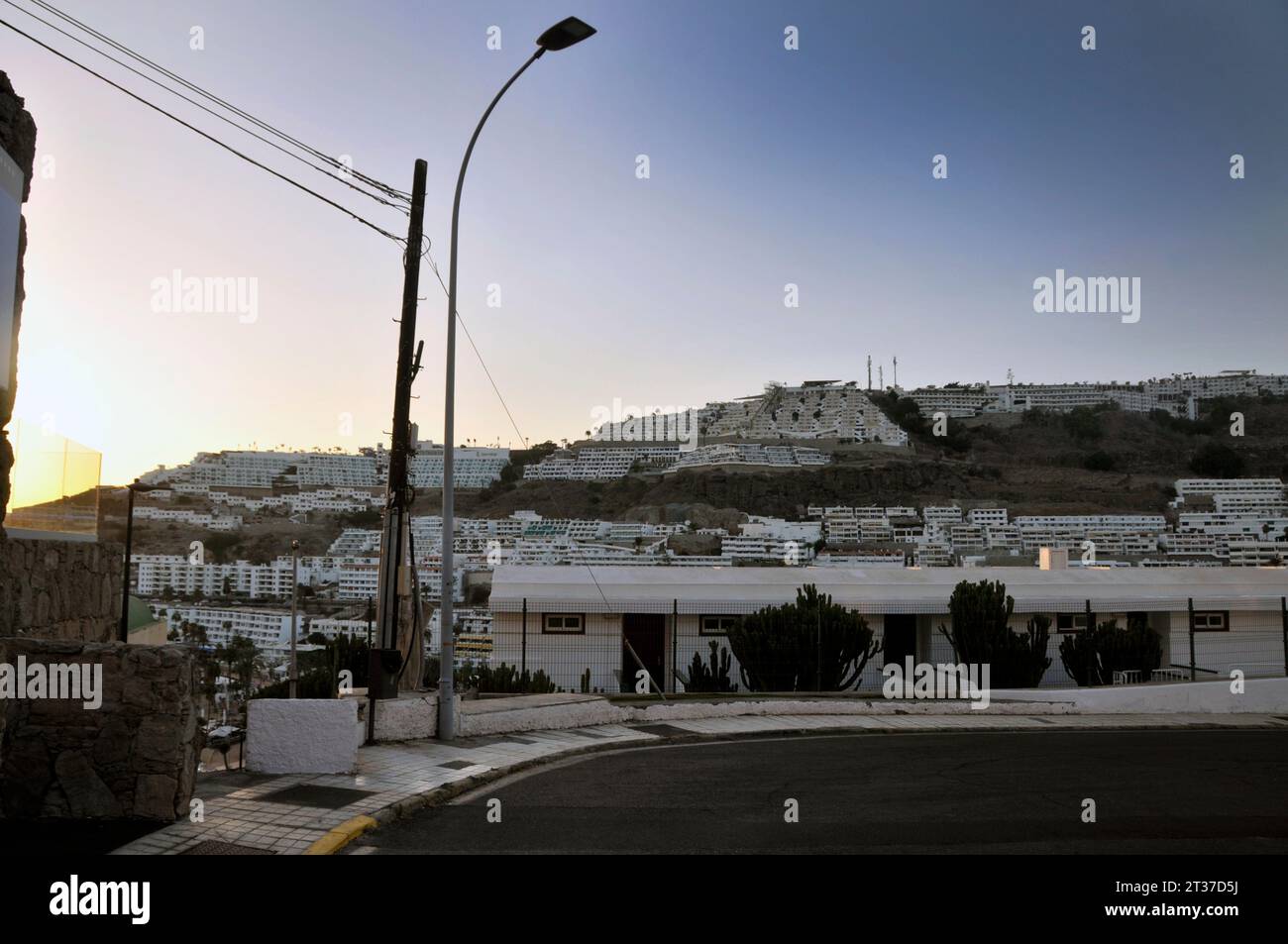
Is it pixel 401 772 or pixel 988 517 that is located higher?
pixel 988 517

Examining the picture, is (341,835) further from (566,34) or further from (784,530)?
(784,530)

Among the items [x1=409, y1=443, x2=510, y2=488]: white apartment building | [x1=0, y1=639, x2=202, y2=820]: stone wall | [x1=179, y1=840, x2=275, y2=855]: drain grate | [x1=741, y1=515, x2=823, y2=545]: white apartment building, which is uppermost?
[x1=409, y1=443, x2=510, y2=488]: white apartment building

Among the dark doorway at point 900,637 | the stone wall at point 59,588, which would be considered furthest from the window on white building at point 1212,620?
the stone wall at point 59,588

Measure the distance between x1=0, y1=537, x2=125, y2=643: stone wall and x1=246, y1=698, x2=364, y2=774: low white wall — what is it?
199 cm

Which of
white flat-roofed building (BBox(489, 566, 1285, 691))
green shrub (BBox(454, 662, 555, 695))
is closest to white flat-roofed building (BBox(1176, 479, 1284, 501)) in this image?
white flat-roofed building (BBox(489, 566, 1285, 691))

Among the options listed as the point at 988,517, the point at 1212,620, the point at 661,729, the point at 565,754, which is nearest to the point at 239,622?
the point at 661,729

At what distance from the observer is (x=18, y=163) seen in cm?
816

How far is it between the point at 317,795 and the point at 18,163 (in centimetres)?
633

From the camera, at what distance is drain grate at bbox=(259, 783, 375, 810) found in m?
7.57

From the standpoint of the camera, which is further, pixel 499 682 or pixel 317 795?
pixel 499 682

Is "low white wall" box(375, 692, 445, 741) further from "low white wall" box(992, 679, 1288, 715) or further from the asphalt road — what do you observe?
"low white wall" box(992, 679, 1288, 715)
